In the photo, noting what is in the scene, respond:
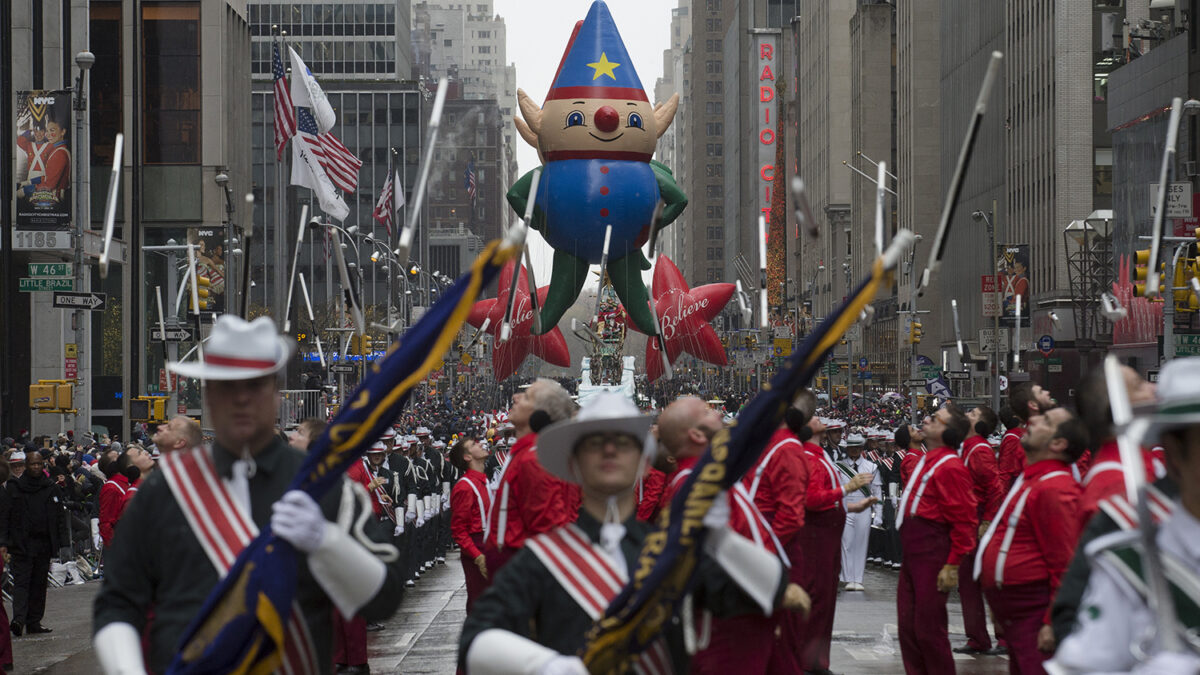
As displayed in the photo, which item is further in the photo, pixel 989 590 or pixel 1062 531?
pixel 989 590

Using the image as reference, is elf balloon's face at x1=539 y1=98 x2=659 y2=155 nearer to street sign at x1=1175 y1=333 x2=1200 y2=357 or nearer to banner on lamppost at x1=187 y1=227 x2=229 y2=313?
street sign at x1=1175 y1=333 x2=1200 y2=357

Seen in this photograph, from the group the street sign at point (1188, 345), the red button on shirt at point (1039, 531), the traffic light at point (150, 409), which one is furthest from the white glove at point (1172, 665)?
the traffic light at point (150, 409)

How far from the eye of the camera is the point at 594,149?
24.5 m

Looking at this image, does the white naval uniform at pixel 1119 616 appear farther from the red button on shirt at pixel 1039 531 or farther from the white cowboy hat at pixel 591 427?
the red button on shirt at pixel 1039 531

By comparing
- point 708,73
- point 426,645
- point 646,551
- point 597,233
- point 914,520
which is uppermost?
point 708,73

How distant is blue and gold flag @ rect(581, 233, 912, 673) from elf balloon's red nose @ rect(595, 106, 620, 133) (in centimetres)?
1974

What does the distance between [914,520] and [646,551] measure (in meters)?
7.35

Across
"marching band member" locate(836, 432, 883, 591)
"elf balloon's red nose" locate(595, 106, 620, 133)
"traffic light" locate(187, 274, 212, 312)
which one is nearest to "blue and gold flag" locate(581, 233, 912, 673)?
"marching band member" locate(836, 432, 883, 591)

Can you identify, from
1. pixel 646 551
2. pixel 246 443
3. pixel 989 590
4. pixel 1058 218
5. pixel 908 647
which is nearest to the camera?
pixel 646 551

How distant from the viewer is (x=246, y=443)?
498 centimetres

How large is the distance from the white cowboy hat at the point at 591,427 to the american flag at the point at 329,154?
25373 mm

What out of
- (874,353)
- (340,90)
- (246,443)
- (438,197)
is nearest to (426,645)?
(246,443)

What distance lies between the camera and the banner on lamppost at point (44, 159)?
31.2 m

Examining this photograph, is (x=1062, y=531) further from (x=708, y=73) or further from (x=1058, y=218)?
(x=708, y=73)
